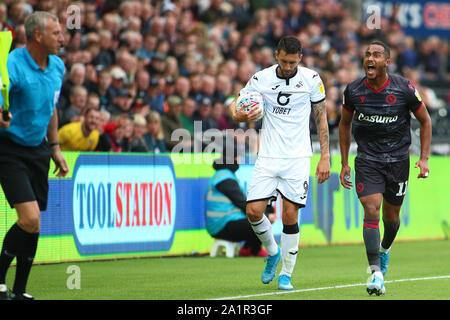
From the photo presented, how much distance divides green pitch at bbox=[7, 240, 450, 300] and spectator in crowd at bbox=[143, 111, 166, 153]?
2.19 m

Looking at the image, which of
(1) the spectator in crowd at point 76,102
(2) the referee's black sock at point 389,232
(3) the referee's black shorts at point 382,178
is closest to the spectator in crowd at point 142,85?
(1) the spectator in crowd at point 76,102

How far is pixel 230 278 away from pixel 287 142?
87.8 inches

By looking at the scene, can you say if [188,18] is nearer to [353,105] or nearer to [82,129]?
[82,129]

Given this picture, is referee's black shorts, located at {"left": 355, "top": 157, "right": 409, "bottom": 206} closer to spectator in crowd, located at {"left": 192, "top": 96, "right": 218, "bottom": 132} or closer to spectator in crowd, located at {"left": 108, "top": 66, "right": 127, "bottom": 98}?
spectator in crowd, located at {"left": 108, "top": 66, "right": 127, "bottom": 98}

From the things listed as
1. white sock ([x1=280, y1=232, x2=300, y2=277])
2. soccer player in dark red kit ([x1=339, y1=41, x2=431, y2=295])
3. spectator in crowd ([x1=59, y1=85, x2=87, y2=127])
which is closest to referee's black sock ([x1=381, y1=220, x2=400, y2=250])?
soccer player in dark red kit ([x1=339, y1=41, x2=431, y2=295])

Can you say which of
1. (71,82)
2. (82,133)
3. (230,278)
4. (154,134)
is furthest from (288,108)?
(71,82)

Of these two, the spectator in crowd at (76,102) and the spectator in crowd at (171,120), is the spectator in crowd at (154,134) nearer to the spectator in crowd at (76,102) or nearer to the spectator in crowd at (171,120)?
the spectator in crowd at (171,120)

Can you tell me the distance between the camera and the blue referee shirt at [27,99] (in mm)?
7910

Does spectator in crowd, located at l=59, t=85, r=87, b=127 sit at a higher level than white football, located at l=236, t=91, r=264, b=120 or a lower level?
lower

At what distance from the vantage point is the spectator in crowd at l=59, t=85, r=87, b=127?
574 inches

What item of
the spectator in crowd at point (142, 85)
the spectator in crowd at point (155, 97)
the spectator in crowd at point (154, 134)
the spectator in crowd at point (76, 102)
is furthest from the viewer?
the spectator in crowd at point (155, 97)

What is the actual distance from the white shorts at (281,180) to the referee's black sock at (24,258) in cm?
255
